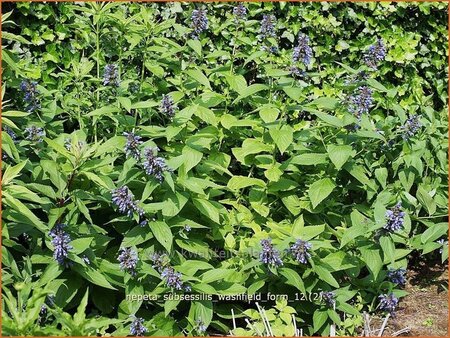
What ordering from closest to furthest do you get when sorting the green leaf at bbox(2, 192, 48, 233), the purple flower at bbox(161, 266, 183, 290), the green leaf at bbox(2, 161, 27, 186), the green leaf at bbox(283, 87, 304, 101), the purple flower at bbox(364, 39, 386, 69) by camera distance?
the green leaf at bbox(2, 192, 48, 233), the green leaf at bbox(2, 161, 27, 186), the purple flower at bbox(161, 266, 183, 290), the green leaf at bbox(283, 87, 304, 101), the purple flower at bbox(364, 39, 386, 69)

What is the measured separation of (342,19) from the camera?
5805 millimetres

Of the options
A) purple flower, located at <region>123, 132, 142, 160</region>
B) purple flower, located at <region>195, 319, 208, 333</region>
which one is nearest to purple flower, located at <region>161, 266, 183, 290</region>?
purple flower, located at <region>195, 319, 208, 333</region>

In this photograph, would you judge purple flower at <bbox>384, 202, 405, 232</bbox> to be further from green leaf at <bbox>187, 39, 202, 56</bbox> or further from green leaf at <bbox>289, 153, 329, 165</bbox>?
green leaf at <bbox>187, 39, 202, 56</bbox>

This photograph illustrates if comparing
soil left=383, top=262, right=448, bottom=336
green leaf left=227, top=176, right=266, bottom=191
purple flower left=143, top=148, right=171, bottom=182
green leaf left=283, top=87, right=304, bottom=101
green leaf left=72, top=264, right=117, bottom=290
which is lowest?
soil left=383, top=262, right=448, bottom=336

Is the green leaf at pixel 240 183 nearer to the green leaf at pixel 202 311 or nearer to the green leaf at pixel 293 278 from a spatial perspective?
the green leaf at pixel 293 278

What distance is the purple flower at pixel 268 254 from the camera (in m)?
3.92

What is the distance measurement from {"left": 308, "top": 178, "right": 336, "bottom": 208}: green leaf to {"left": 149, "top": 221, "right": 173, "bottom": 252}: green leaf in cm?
93

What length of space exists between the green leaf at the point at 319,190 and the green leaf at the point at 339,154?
0.53 ft

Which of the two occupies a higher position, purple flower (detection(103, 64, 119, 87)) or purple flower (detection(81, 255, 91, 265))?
purple flower (detection(103, 64, 119, 87))

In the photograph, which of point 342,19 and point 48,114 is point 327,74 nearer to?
point 342,19

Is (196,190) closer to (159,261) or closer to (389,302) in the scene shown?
(159,261)

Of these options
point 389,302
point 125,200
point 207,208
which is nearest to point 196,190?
point 207,208

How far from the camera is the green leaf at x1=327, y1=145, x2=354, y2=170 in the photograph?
423 centimetres

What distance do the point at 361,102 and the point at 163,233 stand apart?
153cm
